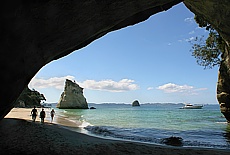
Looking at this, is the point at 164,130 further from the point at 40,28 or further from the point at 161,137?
the point at 40,28

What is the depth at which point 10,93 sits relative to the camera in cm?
534

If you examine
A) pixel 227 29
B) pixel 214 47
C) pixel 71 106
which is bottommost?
pixel 71 106

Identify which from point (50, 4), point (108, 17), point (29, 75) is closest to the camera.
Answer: point (50, 4)

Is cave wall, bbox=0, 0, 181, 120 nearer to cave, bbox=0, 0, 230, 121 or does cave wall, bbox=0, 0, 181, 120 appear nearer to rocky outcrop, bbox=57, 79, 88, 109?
cave, bbox=0, 0, 230, 121

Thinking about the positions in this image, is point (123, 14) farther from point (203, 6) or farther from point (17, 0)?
point (203, 6)

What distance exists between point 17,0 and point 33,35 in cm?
109

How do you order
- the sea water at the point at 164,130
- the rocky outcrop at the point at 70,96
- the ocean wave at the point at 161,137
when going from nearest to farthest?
1. the ocean wave at the point at 161,137
2. the sea water at the point at 164,130
3. the rocky outcrop at the point at 70,96

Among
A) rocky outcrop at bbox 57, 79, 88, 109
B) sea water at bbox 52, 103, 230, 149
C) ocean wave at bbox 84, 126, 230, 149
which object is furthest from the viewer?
rocky outcrop at bbox 57, 79, 88, 109

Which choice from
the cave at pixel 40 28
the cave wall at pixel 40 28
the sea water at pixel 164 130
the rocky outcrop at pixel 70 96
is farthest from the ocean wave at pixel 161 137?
the rocky outcrop at pixel 70 96

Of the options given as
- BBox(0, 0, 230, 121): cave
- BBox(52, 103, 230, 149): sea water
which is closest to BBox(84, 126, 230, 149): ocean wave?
BBox(52, 103, 230, 149): sea water

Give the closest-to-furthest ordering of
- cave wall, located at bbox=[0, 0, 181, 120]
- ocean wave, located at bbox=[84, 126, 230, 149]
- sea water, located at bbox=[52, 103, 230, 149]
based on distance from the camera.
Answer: cave wall, located at bbox=[0, 0, 181, 120] < ocean wave, located at bbox=[84, 126, 230, 149] < sea water, located at bbox=[52, 103, 230, 149]

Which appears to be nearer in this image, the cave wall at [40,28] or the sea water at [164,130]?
the cave wall at [40,28]

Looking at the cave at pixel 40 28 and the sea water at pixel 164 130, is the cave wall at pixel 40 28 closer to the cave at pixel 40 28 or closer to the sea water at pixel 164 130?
the cave at pixel 40 28

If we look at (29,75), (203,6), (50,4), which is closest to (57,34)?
(50,4)
